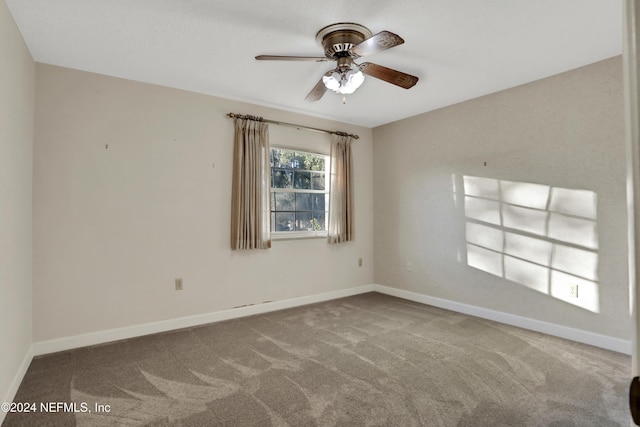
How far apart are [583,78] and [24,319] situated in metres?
5.11

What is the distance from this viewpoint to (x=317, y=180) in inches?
188

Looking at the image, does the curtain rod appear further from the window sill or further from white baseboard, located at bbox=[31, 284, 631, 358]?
white baseboard, located at bbox=[31, 284, 631, 358]

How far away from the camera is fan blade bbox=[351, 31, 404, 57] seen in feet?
6.80

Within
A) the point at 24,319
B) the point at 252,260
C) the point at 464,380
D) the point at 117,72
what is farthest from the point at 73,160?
the point at 464,380

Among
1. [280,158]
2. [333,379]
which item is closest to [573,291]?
[333,379]

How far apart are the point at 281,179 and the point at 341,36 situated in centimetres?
220

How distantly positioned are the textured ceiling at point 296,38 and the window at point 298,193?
1028 mm

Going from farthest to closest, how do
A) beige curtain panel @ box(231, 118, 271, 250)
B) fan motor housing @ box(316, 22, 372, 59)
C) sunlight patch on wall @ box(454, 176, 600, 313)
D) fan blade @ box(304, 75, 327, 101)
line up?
beige curtain panel @ box(231, 118, 271, 250) < sunlight patch on wall @ box(454, 176, 600, 313) < fan blade @ box(304, 75, 327, 101) < fan motor housing @ box(316, 22, 372, 59)

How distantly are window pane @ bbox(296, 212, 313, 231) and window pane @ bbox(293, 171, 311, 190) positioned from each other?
0.35 metres

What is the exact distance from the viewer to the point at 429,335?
11.0 ft

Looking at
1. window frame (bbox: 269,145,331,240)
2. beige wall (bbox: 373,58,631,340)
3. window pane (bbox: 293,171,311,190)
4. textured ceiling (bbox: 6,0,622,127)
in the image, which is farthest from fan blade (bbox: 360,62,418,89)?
window pane (bbox: 293,171,311,190)

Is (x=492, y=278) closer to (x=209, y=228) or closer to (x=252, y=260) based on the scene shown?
(x=252, y=260)

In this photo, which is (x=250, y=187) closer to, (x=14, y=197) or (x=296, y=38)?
(x=296, y=38)

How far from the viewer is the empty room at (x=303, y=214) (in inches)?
88.2
